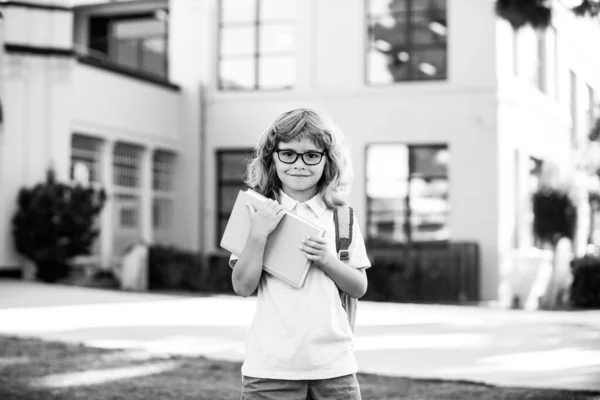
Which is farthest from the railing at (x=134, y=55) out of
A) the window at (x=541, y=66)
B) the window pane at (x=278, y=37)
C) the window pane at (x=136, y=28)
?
the window at (x=541, y=66)

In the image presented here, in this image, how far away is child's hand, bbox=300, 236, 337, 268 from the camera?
305 centimetres

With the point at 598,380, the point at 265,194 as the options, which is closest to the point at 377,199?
the point at 598,380

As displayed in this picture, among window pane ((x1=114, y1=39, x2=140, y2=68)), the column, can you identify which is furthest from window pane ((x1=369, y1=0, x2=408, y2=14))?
window pane ((x1=114, y1=39, x2=140, y2=68))

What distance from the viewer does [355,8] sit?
18.7m

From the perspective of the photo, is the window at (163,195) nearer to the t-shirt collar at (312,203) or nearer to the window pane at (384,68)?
the window pane at (384,68)

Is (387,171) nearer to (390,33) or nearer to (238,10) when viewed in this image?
(390,33)

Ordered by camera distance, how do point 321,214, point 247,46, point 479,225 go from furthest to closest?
point 247,46 → point 479,225 → point 321,214

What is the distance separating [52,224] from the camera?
14.6m

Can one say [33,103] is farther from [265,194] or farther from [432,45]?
[265,194]

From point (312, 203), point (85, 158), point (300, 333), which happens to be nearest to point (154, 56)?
point (85, 158)

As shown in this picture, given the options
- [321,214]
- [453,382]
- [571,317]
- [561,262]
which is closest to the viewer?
[321,214]

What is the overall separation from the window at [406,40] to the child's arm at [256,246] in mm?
15783

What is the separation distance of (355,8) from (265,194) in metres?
15.9

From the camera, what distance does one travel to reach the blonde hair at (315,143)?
3213mm
